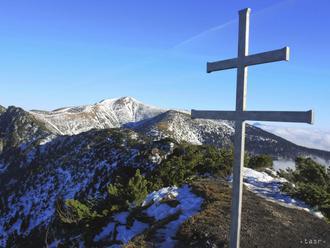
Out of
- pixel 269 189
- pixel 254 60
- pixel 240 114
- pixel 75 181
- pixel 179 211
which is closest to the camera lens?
pixel 254 60

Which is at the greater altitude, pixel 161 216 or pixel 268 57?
pixel 268 57

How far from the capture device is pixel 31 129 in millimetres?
103812

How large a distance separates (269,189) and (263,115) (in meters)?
10.9

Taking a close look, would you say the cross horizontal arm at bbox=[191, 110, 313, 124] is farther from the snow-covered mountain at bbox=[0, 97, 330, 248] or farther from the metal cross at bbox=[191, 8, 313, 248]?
the snow-covered mountain at bbox=[0, 97, 330, 248]

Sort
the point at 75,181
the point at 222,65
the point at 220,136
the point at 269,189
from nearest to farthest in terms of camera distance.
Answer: the point at 222,65 → the point at 269,189 → the point at 75,181 → the point at 220,136

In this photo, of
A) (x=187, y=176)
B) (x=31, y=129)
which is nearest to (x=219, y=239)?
(x=187, y=176)

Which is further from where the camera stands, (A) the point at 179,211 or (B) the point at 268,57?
(A) the point at 179,211

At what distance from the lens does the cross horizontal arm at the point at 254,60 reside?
19.7 feet

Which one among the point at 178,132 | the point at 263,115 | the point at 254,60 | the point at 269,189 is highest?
the point at 254,60

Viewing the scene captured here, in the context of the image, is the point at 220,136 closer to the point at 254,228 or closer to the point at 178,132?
the point at 178,132

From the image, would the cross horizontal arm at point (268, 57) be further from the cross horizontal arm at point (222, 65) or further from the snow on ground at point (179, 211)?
the snow on ground at point (179, 211)

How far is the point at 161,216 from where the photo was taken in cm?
1254

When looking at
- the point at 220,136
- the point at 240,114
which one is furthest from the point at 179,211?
the point at 220,136

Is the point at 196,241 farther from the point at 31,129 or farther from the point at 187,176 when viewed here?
the point at 31,129
